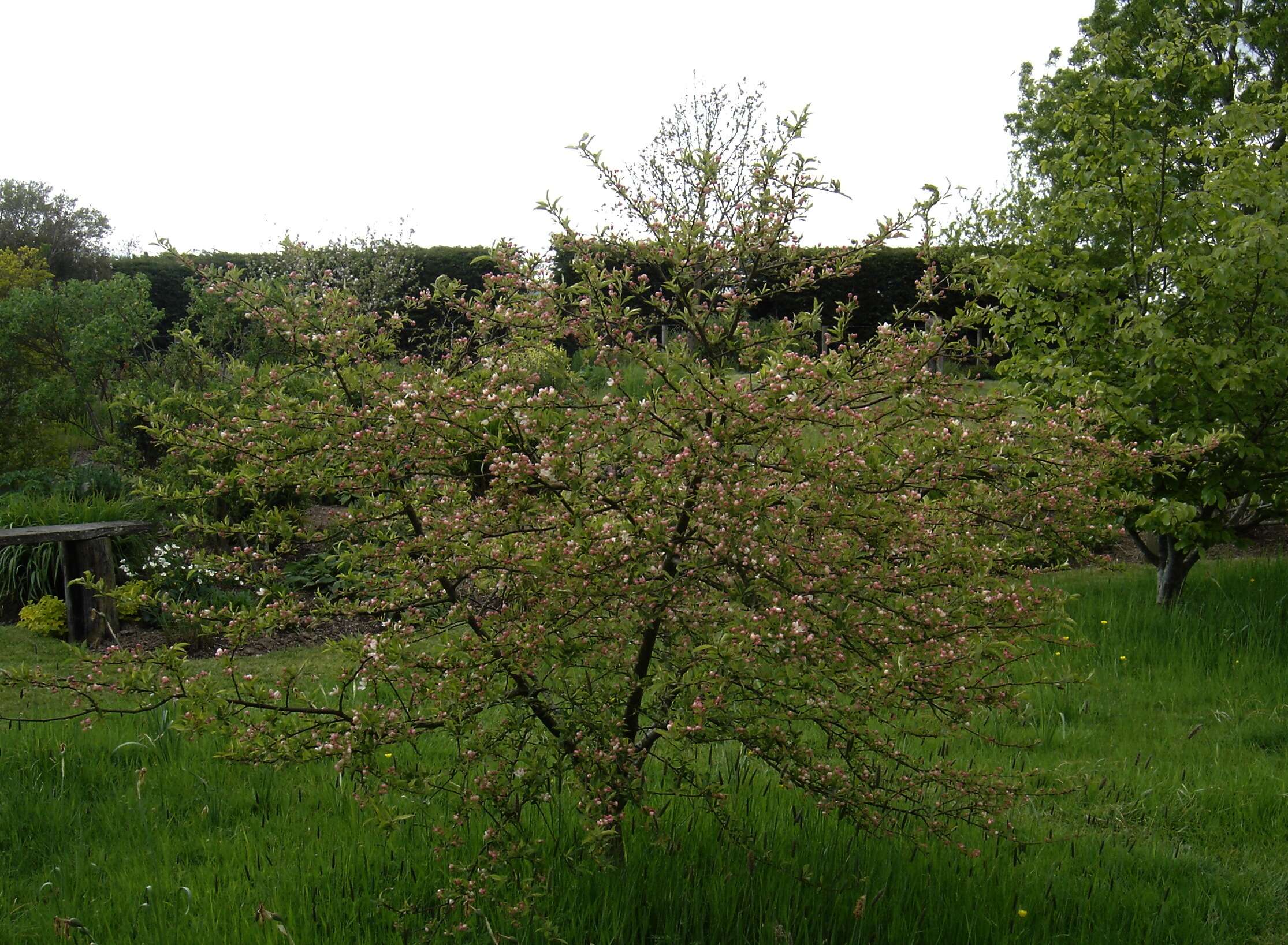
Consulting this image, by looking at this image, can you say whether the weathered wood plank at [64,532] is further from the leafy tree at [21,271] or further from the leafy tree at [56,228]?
the leafy tree at [56,228]

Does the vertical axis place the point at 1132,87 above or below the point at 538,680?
above

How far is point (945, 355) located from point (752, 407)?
106 cm

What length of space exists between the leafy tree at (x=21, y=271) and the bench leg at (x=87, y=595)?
54.8 ft

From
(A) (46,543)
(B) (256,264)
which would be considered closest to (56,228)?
(B) (256,264)

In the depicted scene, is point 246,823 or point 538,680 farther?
point 246,823

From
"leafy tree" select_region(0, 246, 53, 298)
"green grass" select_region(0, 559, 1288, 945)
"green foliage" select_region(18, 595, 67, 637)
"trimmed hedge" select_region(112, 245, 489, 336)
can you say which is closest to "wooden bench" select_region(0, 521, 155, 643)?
"green foliage" select_region(18, 595, 67, 637)

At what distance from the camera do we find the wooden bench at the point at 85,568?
7.92 metres

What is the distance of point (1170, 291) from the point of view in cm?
775

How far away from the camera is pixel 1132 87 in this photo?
23.6 feet

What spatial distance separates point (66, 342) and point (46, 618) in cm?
445

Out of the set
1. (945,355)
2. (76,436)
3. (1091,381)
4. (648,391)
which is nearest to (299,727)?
(648,391)

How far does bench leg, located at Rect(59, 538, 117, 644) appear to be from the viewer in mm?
7980

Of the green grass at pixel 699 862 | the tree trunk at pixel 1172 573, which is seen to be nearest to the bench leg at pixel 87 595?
the green grass at pixel 699 862

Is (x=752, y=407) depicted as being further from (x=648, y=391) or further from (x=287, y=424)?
(x=287, y=424)
